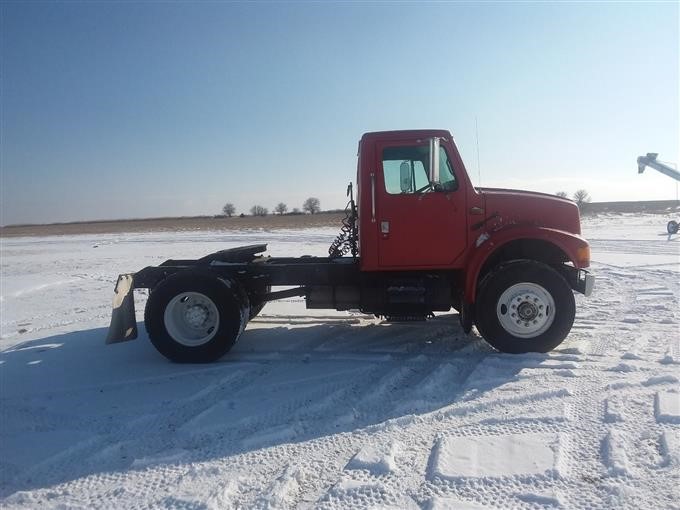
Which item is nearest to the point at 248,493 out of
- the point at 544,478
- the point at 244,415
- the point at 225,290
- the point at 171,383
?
the point at 244,415

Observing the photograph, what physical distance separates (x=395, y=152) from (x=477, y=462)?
344 centimetres

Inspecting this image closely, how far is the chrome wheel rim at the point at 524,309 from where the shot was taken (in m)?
5.29

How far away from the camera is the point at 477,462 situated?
3117mm

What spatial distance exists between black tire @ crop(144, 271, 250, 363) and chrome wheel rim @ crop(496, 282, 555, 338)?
9.55 ft

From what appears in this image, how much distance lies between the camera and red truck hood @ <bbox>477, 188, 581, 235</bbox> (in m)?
5.43

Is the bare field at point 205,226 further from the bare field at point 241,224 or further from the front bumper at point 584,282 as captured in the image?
the front bumper at point 584,282

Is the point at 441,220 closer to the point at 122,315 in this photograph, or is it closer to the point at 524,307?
the point at 524,307

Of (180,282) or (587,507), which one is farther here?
(180,282)

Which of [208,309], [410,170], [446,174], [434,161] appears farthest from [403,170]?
[208,309]

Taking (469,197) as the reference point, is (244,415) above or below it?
below

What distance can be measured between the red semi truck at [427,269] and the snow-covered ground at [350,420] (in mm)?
338

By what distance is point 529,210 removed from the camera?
5480mm

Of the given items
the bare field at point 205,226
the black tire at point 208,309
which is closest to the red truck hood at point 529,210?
the black tire at point 208,309

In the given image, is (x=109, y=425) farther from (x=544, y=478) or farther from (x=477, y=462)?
(x=544, y=478)
